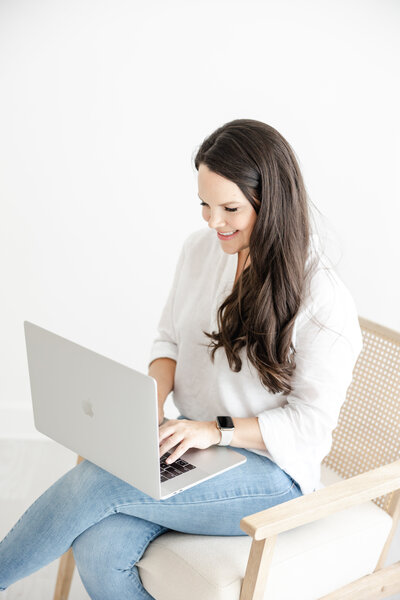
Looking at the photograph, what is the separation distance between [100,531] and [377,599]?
2.11 ft

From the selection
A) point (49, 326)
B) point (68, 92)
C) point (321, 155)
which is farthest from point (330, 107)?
point (49, 326)

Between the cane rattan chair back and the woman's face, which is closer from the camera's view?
the woman's face

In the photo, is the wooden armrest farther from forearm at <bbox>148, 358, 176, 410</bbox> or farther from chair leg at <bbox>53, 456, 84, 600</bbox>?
chair leg at <bbox>53, 456, 84, 600</bbox>

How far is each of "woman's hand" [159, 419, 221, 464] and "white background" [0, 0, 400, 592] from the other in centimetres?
103

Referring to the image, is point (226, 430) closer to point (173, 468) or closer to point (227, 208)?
point (173, 468)

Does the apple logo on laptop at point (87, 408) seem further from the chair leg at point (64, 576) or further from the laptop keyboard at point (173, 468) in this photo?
the chair leg at point (64, 576)

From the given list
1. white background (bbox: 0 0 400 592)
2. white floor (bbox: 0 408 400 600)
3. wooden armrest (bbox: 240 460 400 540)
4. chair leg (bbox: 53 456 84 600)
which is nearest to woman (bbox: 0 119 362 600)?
wooden armrest (bbox: 240 460 400 540)

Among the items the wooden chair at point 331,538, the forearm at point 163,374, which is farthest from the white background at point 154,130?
the wooden chair at point 331,538

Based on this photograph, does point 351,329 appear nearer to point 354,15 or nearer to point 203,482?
point 203,482

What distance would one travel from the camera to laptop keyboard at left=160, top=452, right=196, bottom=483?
1315mm

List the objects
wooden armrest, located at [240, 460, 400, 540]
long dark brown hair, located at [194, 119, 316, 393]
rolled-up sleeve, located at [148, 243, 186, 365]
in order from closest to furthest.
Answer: wooden armrest, located at [240, 460, 400, 540] → long dark brown hair, located at [194, 119, 316, 393] → rolled-up sleeve, located at [148, 243, 186, 365]

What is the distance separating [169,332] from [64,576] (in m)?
0.64

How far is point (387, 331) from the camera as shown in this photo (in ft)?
5.26

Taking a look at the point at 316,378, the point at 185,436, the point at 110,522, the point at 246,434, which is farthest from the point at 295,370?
the point at 110,522
